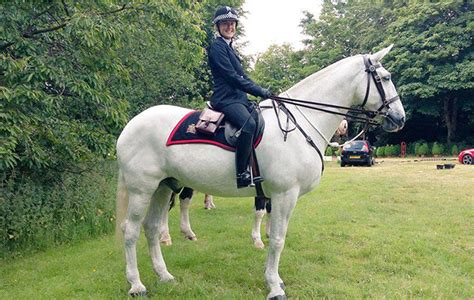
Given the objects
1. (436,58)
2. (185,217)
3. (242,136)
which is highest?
(436,58)

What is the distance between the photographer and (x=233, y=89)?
4500mm

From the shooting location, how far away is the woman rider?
4246 mm

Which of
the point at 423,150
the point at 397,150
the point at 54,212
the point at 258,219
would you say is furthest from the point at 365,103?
the point at 397,150

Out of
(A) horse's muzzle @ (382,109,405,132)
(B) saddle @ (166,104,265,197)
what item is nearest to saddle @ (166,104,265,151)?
(B) saddle @ (166,104,265,197)

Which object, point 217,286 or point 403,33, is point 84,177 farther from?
point 403,33

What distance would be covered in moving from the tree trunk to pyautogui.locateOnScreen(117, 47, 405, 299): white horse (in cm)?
3142

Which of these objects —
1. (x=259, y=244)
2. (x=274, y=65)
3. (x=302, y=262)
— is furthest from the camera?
(x=274, y=65)

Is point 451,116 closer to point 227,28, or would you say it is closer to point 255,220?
point 255,220

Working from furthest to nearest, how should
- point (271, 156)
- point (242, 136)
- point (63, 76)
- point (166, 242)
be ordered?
point (166, 242) < point (63, 76) < point (271, 156) < point (242, 136)

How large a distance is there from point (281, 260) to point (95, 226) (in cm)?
373

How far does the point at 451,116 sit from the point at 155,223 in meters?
33.7

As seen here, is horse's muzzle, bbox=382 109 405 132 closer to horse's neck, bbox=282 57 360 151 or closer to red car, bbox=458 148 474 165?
horse's neck, bbox=282 57 360 151

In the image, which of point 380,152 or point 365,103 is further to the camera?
point 380,152

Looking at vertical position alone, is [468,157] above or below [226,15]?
below
